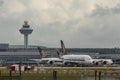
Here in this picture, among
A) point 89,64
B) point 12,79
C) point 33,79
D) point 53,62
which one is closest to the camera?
point 12,79

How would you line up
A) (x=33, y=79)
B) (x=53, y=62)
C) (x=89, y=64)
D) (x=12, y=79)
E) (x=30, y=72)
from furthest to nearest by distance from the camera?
1. (x=53, y=62)
2. (x=89, y=64)
3. (x=30, y=72)
4. (x=33, y=79)
5. (x=12, y=79)

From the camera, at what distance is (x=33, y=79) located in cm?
5575

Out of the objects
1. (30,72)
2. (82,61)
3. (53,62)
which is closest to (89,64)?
(82,61)

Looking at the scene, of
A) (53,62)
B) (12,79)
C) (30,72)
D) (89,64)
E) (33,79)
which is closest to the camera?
(12,79)

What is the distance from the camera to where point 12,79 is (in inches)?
2060

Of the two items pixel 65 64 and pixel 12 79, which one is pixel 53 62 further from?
pixel 12 79

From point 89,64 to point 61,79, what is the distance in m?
96.2

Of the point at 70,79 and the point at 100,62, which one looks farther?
the point at 100,62

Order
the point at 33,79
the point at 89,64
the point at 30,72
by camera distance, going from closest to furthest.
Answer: the point at 33,79
the point at 30,72
the point at 89,64

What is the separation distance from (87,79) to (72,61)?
340 ft

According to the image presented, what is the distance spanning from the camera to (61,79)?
56.8 meters

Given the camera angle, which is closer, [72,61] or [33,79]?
[33,79]

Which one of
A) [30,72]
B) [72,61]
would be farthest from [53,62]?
[30,72]

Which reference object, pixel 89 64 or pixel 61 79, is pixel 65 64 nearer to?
pixel 89 64
